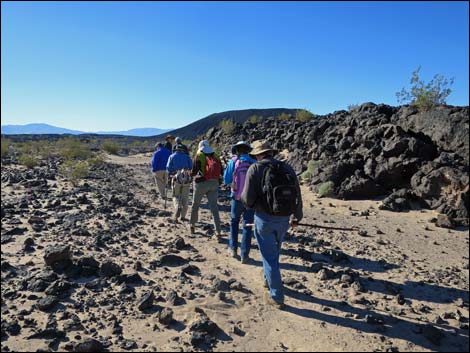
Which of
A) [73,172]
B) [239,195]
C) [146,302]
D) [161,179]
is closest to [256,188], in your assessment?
[239,195]

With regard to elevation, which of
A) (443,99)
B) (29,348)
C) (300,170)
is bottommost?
(29,348)

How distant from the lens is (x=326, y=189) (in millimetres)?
12398

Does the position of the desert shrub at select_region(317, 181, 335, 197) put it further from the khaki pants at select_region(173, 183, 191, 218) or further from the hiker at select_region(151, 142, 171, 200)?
the khaki pants at select_region(173, 183, 191, 218)

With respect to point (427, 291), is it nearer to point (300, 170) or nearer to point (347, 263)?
point (347, 263)

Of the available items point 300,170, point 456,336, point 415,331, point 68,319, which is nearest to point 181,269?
point 68,319

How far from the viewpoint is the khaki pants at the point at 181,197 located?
862 centimetres

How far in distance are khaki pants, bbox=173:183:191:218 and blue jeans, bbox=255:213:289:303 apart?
434cm

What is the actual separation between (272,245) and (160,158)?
616 centimetres

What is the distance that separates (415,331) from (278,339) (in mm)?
1544

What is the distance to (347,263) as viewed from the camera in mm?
6355

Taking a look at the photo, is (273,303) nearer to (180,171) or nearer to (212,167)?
(212,167)

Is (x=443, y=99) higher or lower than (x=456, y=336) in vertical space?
higher

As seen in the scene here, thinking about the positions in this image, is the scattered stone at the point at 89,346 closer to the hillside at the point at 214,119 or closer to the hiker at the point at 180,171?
the hiker at the point at 180,171

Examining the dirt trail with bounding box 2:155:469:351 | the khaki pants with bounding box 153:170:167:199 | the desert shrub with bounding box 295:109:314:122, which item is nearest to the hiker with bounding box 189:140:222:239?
the dirt trail with bounding box 2:155:469:351
